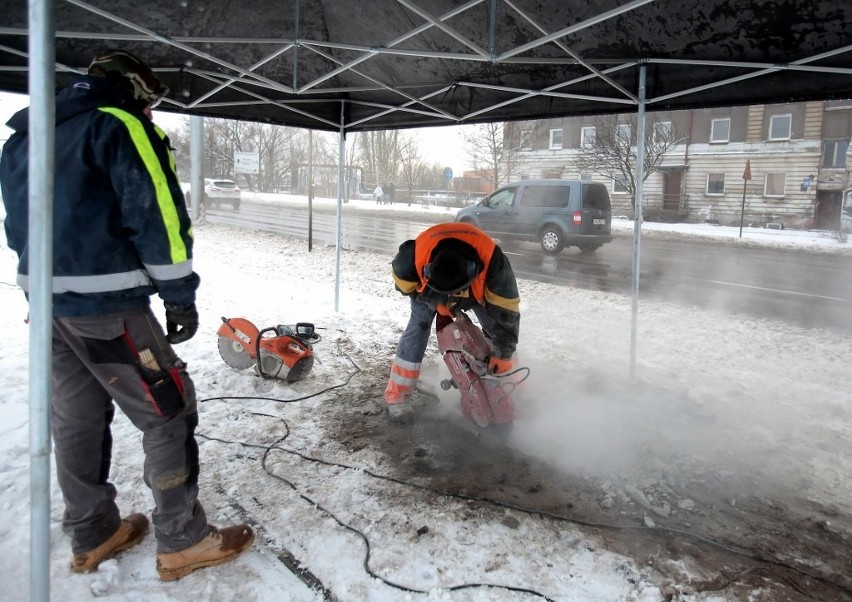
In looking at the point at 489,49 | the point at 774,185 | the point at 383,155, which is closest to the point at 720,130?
the point at 774,185

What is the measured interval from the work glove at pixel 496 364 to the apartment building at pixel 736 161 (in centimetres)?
2374

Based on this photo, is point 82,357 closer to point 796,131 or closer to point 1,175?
point 1,175

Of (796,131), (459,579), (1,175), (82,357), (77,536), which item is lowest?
(459,579)

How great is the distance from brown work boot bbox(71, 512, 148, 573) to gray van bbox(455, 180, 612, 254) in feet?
42.1

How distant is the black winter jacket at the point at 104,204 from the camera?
1873 mm

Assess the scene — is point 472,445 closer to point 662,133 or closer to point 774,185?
point 662,133

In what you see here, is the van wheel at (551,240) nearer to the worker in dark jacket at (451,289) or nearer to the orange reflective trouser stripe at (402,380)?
the worker in dark jacket at (451,289)

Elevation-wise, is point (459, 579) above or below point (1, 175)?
below

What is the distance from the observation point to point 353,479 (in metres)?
3.02

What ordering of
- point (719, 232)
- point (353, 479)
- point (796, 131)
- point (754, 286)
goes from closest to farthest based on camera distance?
point (353, 479) → point (754, 286) → point (719, 232) → point (796, 131)

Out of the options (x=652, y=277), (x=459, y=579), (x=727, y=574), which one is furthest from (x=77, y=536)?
(x=652, y=277)

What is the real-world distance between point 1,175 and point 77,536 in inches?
56.4

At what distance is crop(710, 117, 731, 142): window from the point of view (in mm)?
30837

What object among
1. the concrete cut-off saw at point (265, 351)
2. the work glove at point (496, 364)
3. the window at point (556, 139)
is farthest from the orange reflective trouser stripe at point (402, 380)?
the window at point (556, 139)
